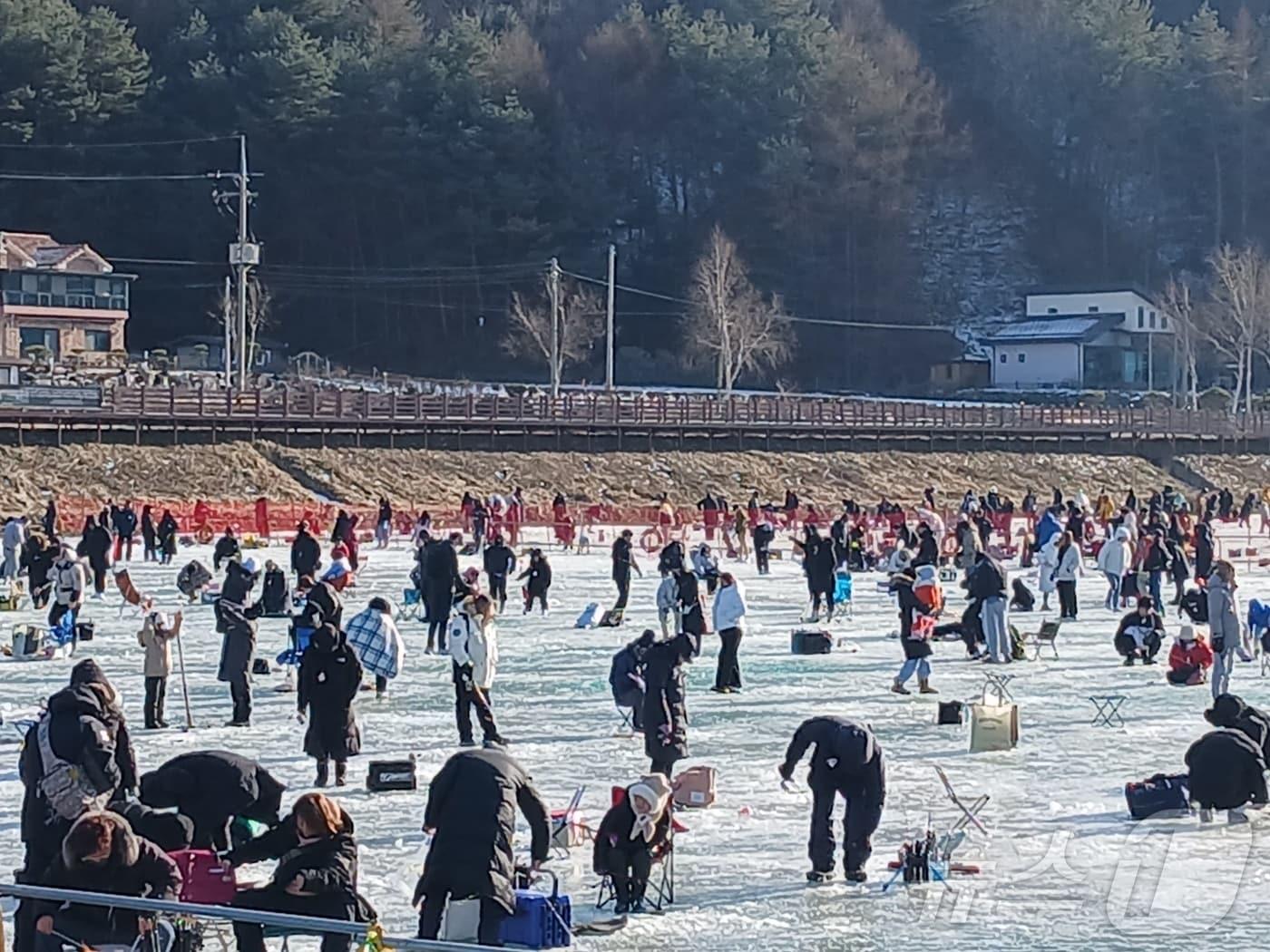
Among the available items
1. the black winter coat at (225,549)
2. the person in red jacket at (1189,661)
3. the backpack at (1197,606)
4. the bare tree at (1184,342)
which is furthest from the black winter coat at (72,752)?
the bare tree at (1184,342)

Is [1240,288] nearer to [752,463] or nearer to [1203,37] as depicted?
[1203,37]

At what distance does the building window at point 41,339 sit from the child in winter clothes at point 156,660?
2417 inches

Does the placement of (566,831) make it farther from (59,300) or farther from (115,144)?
(115,144)

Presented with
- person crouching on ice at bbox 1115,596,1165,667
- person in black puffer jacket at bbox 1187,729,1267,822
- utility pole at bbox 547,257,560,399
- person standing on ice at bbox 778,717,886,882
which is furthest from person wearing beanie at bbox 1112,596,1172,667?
utility pole at bbox 547,257,560,399

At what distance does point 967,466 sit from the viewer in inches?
2594

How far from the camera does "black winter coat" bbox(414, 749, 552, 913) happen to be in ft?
29.1

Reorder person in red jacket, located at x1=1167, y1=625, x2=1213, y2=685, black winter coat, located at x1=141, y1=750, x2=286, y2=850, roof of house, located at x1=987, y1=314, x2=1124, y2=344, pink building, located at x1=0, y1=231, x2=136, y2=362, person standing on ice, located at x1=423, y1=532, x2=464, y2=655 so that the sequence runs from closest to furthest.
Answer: black winter coat, located at x1=141, y1=750, x2=286, y2=850, person in red jacket, located at x1=1167, y1=625, x2=1213, y2=685, person standing on ice, located at x1=423, y1=532, x2=464, y2=655, pink building, located at x1=0, y1=231, x2=136, y2=362, roof of house, located at x1=987, y1=314, x2=1124, y2=344

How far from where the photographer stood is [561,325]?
A: 84.6m

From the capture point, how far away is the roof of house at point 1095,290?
9598 cm

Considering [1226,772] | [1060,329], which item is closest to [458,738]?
[1226,772]

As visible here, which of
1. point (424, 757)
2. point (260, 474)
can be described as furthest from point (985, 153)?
point (424, 757)

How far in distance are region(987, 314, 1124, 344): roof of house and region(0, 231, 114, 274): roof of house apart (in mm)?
40820

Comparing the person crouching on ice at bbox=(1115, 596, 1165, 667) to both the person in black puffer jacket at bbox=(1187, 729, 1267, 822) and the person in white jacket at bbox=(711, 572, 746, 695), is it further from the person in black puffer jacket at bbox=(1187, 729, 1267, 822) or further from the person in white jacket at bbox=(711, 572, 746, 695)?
the person in black puffer jacket at bbox=(1187, 729, 1267, 822)

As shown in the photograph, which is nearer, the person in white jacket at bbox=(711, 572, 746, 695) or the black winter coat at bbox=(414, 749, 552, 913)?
the black winter coat at bbox=(414, 749, 552, 913)
